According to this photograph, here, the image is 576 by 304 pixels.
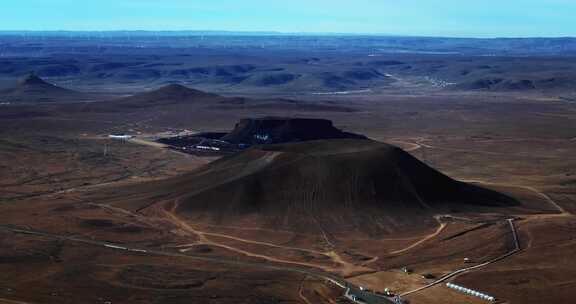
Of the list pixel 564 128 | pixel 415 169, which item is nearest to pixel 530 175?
pixel 415 169

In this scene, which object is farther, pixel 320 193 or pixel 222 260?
pixel 320 193

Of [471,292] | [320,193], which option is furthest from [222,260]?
[320,193]

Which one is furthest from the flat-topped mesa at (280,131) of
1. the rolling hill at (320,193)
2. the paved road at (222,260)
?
the paved road at (222,260)

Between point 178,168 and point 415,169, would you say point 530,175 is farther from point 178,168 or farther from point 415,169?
point 178,168

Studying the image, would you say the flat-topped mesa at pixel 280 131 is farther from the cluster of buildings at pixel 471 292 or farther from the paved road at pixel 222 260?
the cluster of buildings at pixel 471 292

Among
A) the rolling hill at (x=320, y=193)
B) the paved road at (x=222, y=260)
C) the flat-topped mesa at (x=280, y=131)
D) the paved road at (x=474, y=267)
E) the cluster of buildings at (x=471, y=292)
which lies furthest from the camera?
the flat-topped mesa at (x=280, y=131)

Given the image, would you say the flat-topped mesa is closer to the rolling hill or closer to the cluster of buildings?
the rolling hill

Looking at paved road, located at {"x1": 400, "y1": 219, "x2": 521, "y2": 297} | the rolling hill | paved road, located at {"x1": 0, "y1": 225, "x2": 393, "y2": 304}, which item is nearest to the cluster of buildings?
paved road, located at {"x1": 400, "y1": 219, "x2": 521, "y2": 297}

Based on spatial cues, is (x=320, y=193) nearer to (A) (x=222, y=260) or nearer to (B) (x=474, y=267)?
(A) (x=222, y=260)
